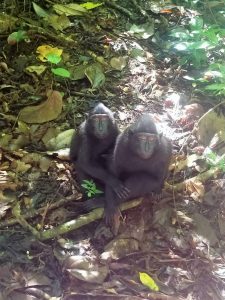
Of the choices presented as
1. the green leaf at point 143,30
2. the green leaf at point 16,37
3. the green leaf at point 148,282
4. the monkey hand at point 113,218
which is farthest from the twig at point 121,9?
the green leaf at point 148,282

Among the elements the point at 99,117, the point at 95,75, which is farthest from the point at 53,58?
the point at 99,117

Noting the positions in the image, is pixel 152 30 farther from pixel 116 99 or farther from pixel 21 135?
pixel 21 135

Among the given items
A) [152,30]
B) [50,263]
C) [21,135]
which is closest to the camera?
[50,263]

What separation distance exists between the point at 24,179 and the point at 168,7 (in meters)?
3.70

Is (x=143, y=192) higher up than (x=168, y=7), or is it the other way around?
(x=168, y=7)

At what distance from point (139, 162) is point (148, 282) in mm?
1147

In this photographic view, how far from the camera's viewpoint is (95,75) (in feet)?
19.5

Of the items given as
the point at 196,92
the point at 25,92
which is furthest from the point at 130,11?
the point at 25,92

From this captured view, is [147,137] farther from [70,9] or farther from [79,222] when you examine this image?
[70,9]

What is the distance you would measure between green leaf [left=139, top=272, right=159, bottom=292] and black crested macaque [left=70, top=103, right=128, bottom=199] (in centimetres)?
82

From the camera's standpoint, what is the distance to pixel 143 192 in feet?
15.6

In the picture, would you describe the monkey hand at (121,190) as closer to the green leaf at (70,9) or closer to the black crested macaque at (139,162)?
the black crested macaque at (139,162)

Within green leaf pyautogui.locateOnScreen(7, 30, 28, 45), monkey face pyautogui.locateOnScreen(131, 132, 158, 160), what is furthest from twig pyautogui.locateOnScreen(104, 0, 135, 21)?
monkey face pyautogui.locateOnScreen(131, 132, 158, 160)

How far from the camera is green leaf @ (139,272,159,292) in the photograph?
13.3 feet
